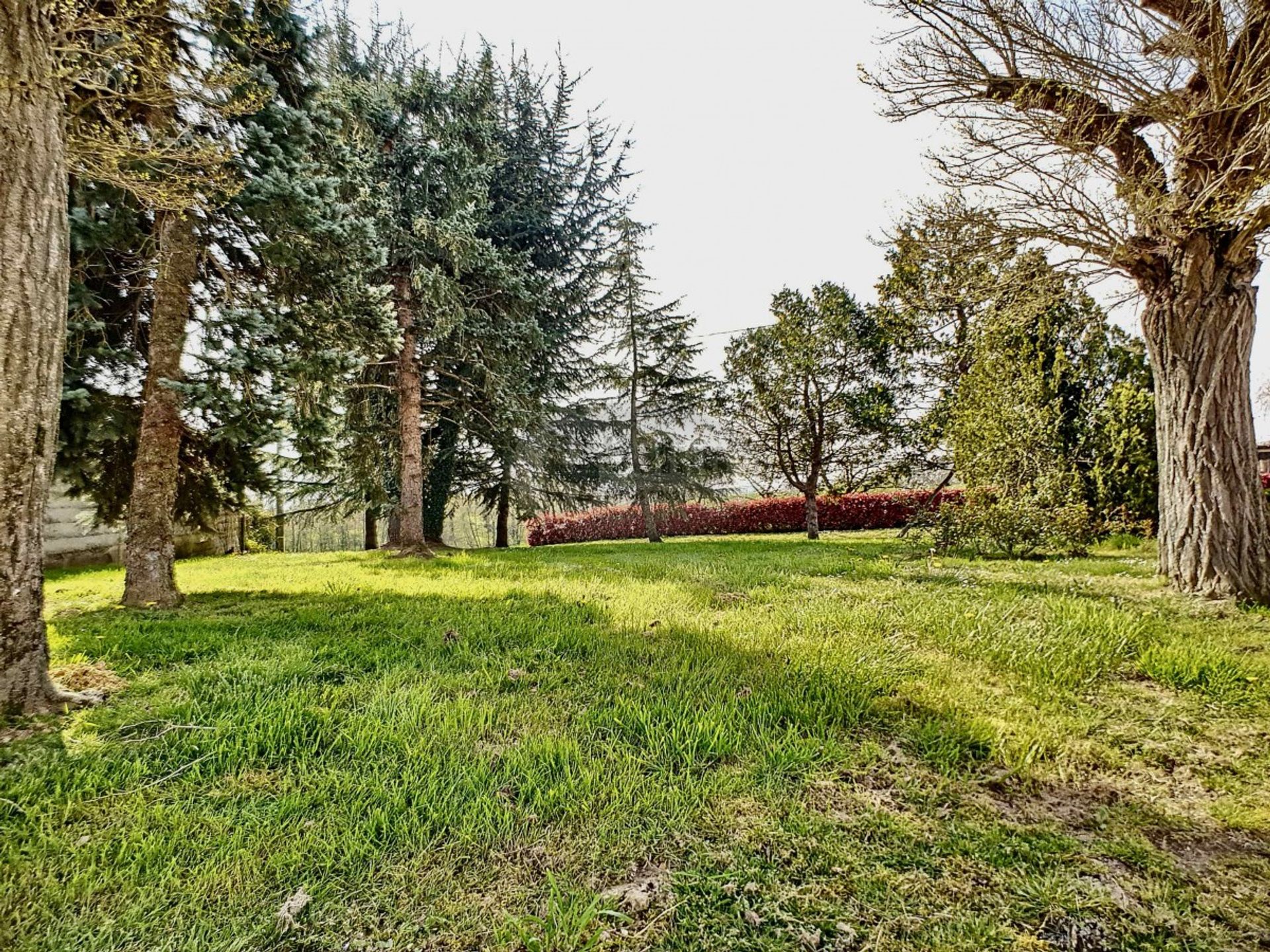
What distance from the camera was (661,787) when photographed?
5.83ft

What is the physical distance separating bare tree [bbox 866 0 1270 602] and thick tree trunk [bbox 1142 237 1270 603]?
0.01m

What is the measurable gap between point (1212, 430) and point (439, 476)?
11019mm

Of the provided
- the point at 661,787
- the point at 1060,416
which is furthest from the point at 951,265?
the point at 661,787

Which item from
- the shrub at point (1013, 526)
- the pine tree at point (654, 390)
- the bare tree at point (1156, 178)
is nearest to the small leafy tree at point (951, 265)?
the bare tree at point (1156, 178)

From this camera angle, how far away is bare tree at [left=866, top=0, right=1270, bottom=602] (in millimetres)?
3879

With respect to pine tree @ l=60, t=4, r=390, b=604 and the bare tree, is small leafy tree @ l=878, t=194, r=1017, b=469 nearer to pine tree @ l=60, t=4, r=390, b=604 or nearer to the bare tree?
the bare tree

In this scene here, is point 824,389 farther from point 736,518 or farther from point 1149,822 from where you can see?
point 1149,822

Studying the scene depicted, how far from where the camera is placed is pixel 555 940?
47.5 inches

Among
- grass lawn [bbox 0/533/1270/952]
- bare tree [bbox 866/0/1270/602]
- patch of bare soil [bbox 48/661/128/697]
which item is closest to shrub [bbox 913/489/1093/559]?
bare tree [bbox 866/0/1270/602]

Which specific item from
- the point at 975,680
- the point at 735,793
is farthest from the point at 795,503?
the point at 735,793

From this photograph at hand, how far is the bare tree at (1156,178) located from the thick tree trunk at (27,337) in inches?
236

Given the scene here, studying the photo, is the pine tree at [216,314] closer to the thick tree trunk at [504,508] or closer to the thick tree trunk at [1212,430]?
the thick tree trunk at [504,508]

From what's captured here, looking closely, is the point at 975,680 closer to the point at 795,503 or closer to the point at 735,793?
the point at 735,793

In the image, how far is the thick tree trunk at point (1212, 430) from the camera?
161 inches
